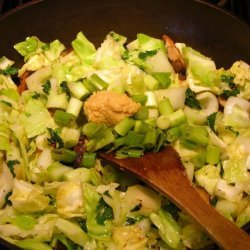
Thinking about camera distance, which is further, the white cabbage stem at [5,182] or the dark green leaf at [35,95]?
the dark green leaf at [35,95]

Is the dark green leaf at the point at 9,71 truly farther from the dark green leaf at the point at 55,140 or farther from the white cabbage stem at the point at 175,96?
the white cabbage stem at the point at 175,96

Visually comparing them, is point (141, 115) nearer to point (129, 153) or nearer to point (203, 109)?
point (129, 153)

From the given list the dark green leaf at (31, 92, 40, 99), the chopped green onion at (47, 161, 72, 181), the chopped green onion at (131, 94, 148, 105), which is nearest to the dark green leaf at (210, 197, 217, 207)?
the chopped green onion at (131, 94, 148, 105)

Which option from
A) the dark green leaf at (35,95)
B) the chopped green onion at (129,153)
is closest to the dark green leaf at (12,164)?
the dark green leaf at (35,95)

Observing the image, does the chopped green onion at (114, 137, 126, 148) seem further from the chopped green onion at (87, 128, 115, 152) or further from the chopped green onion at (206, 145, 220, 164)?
the chopped green onion at (206, 145, 220, 164)

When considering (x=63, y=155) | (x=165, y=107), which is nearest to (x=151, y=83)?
(x=165, y=107)

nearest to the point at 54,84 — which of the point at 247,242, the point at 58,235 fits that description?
the point at 58,235
